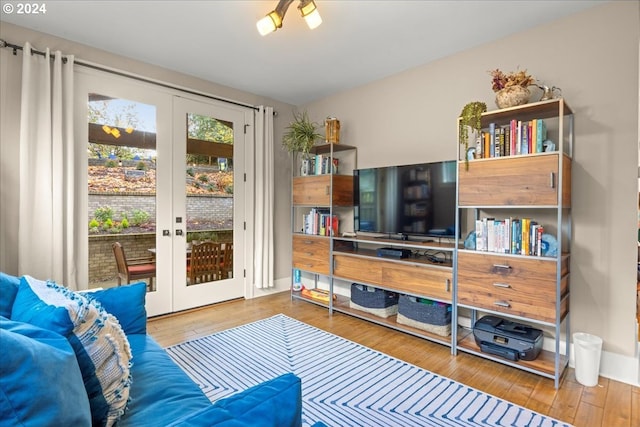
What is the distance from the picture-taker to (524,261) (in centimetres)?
225

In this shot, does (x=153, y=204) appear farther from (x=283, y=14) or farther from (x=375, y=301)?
(x=375, y=301)

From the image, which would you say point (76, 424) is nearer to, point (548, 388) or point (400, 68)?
point (548, 388)

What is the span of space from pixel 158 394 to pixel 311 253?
8.89 feet

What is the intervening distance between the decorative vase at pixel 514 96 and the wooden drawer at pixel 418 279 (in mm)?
1375

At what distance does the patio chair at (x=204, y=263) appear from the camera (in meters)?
3.74

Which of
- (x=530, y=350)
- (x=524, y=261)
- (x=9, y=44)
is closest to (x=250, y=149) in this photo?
(x=9, y=44)

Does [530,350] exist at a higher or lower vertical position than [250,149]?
lower

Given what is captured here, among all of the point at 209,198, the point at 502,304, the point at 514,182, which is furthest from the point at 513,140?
the point at 209,198

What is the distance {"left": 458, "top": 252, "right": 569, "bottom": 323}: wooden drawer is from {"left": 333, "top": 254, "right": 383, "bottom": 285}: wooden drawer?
31.9 inches

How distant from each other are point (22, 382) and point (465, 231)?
119 inches

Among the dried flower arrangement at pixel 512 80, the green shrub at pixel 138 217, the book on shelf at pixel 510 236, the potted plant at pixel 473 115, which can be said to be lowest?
the book on shelf at pixel 510 236

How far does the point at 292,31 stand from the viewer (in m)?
2.71

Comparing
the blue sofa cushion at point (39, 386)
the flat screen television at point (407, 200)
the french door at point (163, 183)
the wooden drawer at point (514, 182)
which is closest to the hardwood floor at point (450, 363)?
the french door at point (163, 183)

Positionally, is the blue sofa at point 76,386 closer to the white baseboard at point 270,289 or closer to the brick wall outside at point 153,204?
the brick wall outside at point 153,204
